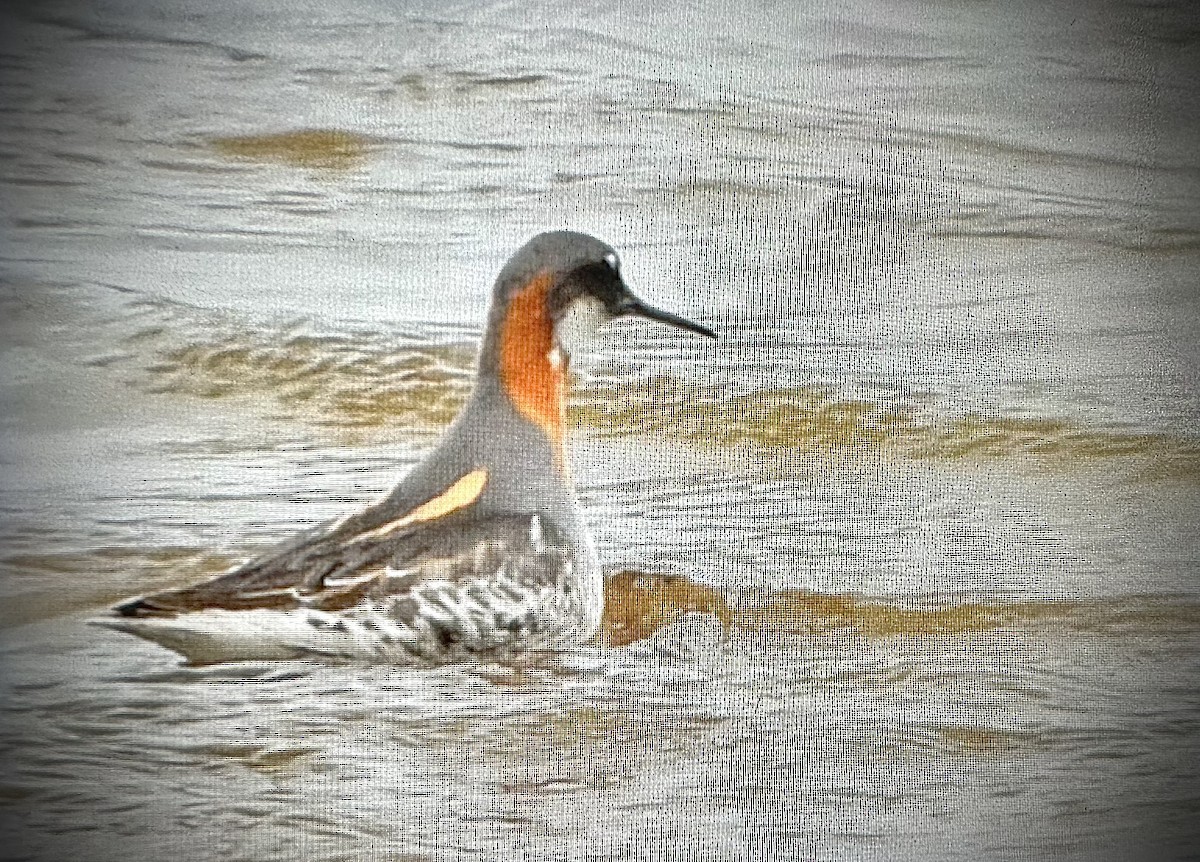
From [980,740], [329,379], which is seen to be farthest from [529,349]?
[980,740]

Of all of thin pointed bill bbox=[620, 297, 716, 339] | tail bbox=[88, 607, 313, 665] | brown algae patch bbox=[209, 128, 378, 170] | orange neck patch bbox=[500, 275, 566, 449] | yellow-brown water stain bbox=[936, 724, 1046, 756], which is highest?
brown algae patch bbox=[209, 128, 378, 170]

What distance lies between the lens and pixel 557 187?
798mm

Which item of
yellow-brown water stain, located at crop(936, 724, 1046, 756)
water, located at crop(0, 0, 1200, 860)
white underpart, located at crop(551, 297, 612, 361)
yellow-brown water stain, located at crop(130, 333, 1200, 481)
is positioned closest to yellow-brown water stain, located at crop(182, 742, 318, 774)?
water, located at crop(0, 0, 1200, 860)

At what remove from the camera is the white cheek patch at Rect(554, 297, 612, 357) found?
0.79 meters

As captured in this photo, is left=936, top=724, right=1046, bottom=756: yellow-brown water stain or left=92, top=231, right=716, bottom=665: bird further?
left=936, top=724, right=1046, bottom=756: yellow-brown water stain

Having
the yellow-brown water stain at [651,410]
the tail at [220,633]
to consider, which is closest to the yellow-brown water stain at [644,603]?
the yellow-brown water stain at [651,410]

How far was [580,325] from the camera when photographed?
0.80m

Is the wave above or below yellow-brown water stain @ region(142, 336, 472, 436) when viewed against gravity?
below

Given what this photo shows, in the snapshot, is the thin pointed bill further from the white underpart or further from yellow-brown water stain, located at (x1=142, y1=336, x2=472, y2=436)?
yellow-brown water stain, located at (x1=142, y1=336, x2=472, y2=436)

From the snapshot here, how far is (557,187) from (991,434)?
1.33 ft

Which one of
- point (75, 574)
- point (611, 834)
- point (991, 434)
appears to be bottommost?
point (611, 834)

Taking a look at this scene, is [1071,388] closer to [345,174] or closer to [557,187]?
[557,187]

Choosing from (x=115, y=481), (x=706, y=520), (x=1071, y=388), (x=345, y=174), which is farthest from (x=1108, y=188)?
(x=115, y=481)

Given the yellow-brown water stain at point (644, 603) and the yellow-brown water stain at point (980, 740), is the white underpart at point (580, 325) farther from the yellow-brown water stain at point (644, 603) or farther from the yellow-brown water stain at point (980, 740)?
the yellow-brown water stain at point (980, 740)
